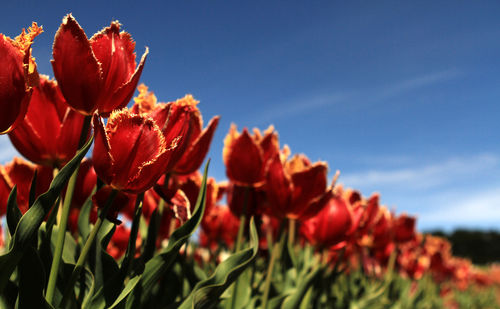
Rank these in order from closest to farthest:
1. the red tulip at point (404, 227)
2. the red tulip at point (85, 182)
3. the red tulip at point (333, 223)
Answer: the red tulip at point (85, 182) → the red tulip at point (333, 223) → the red tulip at point (404, 227)

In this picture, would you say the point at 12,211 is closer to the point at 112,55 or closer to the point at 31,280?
the point at 31,280

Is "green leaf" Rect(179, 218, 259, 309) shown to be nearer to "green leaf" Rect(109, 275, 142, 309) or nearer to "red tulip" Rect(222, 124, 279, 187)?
"green leaf" Rect(109, 275, 142, 309)

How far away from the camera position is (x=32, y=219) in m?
0.89

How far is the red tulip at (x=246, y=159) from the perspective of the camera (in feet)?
6.19

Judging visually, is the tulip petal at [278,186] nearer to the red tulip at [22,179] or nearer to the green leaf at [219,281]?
the green leaf at [219,281]

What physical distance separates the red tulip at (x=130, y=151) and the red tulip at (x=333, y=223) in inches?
53.1

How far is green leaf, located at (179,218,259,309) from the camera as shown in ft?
3.69

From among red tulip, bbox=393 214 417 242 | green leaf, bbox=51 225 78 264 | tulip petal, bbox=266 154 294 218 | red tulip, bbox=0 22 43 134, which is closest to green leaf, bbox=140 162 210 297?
green leaf, bbox=51 225 78 264

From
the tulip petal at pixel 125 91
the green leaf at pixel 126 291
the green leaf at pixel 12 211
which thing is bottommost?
the green leaf at pixel 126 291

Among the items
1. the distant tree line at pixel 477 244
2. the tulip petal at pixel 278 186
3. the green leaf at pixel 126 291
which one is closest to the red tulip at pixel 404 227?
the tulip petal at pixel 278 186

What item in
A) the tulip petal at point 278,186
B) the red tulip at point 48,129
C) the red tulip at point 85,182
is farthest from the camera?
the tulip petal at point 278,186

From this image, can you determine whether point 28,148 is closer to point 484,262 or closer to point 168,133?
point 168,133

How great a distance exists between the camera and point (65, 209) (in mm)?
977

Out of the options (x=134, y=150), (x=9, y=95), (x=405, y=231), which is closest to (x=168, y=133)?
(x=134, y=150)
